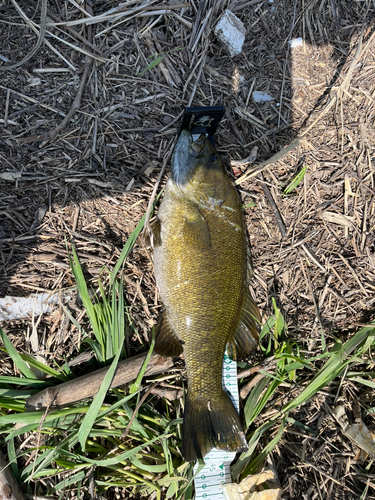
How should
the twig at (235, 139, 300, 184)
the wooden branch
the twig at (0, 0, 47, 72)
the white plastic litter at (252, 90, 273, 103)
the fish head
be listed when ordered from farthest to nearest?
the white plastic litter at (252, 90, 273, 103) < the twig at (235, 139, 300, 184) < the twig at (0, 0, 47, 72) < the fish head < the wooden branch

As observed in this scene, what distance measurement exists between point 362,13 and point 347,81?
2.53 ft

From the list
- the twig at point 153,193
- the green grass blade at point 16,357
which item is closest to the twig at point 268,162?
the twig at point 153,193

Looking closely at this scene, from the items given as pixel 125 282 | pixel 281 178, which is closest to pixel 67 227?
pixel 125 282

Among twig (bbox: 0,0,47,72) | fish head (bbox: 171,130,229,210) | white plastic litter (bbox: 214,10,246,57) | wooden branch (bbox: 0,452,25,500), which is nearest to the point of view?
wooden branch (bbox: 0,452,25,500)

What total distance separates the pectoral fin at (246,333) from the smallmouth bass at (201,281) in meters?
0.03

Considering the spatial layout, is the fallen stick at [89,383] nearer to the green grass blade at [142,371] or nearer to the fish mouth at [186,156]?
the green grass blade at [142,371]

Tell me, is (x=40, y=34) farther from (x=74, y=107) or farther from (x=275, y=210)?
(x=275, y=210)

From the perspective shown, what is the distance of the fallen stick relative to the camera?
2.50m

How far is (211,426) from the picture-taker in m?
2.49

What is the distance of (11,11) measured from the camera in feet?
9.40

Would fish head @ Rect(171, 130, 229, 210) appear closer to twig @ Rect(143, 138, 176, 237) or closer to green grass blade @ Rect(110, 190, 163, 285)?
twig @ Rect(143, 138, 176, 237)

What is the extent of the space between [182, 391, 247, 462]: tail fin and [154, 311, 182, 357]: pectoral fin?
36 centimetres

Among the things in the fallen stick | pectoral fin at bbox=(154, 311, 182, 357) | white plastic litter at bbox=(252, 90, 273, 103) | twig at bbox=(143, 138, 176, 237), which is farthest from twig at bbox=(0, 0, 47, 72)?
the fallen stick

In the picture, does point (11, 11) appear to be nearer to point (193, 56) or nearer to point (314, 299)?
point (193, 56)
